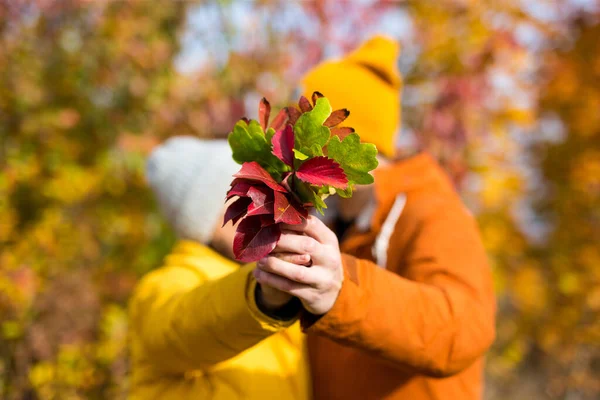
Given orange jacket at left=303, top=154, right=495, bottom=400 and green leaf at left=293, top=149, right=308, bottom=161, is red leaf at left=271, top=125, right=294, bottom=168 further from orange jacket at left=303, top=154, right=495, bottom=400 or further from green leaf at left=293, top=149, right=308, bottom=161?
orange jacket at left=303, top=154, right=495, bottom=400

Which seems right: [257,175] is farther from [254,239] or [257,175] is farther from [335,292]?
[335,292]

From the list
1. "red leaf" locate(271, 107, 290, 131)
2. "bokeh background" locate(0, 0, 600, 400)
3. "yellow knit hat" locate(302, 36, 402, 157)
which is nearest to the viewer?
"red leaf" locate(271, 107, 290, 131)

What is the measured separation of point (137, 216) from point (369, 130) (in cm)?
259

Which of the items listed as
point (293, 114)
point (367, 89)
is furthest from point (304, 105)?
point (367, 89)

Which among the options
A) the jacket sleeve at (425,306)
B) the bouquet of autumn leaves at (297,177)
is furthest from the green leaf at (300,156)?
the jacket sleeve at (425,306)

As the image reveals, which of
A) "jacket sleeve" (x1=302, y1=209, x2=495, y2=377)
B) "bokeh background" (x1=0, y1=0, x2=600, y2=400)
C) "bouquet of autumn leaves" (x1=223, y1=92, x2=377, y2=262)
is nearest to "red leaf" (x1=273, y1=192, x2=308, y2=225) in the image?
"bouquet of autumn leaves" (x1=223, y1=92, x2=377, y2=262)

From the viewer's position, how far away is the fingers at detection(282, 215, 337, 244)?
87 cm

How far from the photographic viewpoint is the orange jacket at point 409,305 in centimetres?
103

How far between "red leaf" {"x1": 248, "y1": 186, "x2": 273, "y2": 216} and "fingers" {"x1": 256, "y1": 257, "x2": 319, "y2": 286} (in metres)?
0.11

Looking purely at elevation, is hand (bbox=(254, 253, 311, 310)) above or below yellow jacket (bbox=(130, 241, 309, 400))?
above

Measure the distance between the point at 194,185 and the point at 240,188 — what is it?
35.5 inches

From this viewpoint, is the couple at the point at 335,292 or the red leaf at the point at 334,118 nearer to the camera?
the red leaf at the point at 334,118

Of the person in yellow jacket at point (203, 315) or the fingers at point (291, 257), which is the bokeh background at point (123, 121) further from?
the fingers at point (291, 257)

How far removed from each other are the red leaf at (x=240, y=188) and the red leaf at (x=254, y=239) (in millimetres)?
41
